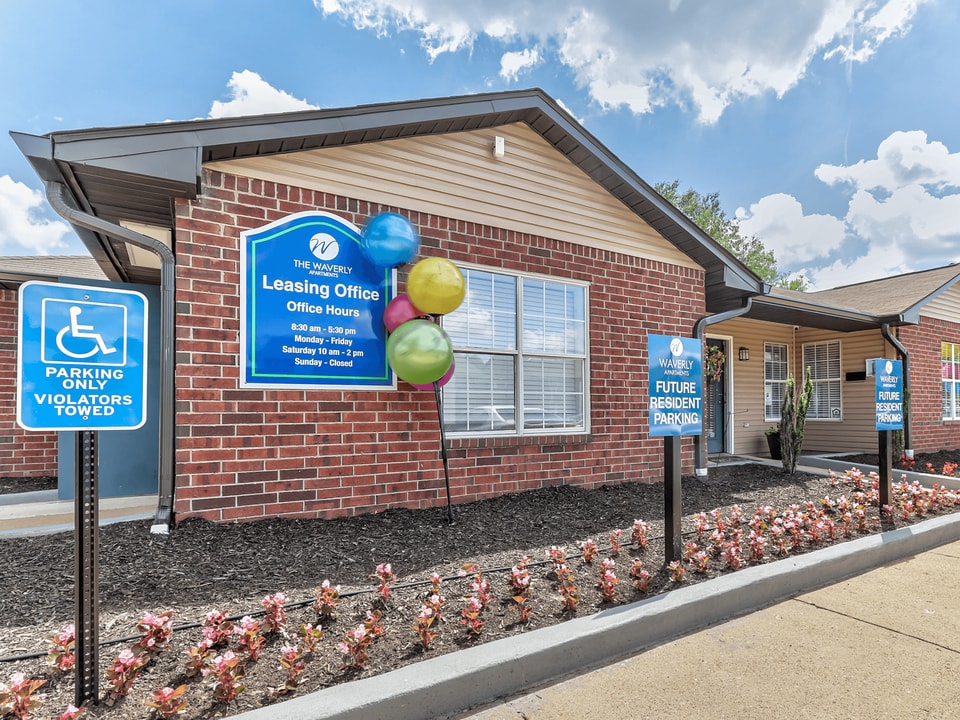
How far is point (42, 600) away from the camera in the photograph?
2.93 metres

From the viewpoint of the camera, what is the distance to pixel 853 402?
449 inches

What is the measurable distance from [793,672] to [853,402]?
10611mm

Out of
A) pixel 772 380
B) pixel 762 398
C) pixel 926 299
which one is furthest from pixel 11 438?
pixel 926 299

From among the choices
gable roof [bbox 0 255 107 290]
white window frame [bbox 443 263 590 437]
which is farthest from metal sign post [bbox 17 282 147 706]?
gable roof [bbox 0 255 107 290]

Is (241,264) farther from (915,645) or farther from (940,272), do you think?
(940,272)

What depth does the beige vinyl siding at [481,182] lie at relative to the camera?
15.7 ft

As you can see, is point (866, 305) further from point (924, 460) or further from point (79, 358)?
point (79, 358)

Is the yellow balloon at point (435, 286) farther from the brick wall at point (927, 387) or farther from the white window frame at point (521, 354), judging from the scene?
the brick wall at point (927, 387)

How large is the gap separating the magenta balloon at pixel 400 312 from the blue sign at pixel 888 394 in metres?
4.94

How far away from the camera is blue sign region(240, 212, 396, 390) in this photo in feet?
14.3

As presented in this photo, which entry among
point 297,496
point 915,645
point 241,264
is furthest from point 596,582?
point 241,264

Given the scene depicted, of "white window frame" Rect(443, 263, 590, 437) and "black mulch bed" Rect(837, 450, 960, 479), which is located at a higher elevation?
"white window frame" Rect(443, 263, 590, 437)

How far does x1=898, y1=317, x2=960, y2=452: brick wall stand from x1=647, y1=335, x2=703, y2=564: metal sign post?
9295 millimetres

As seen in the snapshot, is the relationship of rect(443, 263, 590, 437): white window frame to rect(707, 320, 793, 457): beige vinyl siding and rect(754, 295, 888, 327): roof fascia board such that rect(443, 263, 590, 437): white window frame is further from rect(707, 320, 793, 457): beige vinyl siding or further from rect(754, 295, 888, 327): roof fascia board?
rect(707, 320, 793, 457): beige vinyl siding
